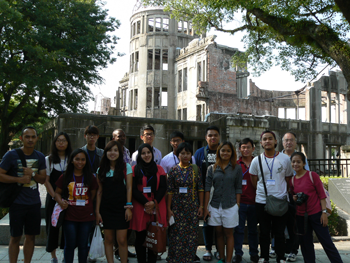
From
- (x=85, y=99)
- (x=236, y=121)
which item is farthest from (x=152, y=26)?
(x=236, y=121)

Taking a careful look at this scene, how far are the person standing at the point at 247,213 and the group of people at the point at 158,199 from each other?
2 centimetres

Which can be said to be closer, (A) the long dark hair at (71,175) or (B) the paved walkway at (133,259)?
(A) the long dark hair at (71,175)

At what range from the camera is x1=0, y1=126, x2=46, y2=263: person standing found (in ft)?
15.3

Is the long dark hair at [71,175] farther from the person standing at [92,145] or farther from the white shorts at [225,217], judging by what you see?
the white shorts at [225,217]

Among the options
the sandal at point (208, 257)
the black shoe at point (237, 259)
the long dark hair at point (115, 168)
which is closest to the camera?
the long dark hair at point (115, 168)

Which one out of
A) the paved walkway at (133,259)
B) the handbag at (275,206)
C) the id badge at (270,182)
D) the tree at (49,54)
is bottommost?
the paved walkway at (133,259)

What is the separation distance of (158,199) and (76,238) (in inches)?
52.0

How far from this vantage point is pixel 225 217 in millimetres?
5223

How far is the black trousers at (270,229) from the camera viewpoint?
520 cm

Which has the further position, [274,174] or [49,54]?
[49,54]

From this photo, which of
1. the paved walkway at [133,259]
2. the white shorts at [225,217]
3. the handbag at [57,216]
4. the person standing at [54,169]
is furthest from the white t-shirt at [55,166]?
the white shorts at [225,217]

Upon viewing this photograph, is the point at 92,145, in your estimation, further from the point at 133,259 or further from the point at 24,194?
the point at 133,259

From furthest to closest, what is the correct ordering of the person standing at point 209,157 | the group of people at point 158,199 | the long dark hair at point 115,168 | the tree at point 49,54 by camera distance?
the tree at point 49,54 → the person standing at point 209,157 → the long dark hair at point 115,168 → the group of people at point 158,199

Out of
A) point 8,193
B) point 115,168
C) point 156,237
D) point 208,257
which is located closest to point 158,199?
point 156,237
